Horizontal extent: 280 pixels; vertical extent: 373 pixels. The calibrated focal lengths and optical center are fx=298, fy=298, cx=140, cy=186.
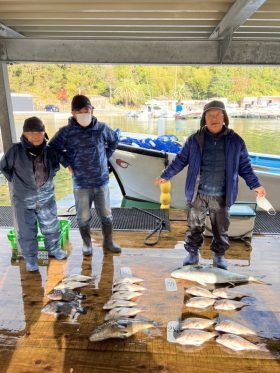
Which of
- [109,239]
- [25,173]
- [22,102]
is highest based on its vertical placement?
[22,102]

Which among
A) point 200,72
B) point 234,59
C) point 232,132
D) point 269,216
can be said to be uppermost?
point 200,72

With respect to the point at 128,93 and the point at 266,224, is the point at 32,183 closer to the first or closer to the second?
the point at 266,224

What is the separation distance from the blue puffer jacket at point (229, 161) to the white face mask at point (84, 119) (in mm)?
955

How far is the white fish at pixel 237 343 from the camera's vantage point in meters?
2.01

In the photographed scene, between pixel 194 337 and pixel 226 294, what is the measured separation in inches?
25.2

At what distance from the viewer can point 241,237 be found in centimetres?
375

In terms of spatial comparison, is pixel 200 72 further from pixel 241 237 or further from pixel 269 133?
pixel 241 237

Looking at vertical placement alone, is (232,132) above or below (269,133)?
above

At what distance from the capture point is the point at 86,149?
9.78 feet

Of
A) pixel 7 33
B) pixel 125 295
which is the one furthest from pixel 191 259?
pixel 7 33

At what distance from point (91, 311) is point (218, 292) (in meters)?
1.10

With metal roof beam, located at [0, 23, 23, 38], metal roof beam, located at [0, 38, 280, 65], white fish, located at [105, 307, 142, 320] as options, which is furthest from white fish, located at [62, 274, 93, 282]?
metal roof beam, located at [0, 23, 23, 38]

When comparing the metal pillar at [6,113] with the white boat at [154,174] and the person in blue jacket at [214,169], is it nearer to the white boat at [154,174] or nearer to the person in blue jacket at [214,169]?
the person in blue jacket at [214,169]

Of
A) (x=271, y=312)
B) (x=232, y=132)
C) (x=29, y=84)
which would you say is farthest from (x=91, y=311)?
(x=29, y=84)
